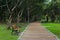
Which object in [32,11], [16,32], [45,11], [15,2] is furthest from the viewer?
[45,11]

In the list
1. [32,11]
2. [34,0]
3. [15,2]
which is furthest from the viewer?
[32,11]

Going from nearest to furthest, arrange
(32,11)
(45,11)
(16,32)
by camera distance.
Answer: (16,32)
(32,11)
(45,11)

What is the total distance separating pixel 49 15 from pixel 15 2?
47241mm

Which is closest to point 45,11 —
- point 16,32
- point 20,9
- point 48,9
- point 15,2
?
point 48,9

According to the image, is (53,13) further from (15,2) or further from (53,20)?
(15,2)

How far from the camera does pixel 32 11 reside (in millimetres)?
84250

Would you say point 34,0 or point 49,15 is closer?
point 34,0

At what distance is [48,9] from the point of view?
8756 cm

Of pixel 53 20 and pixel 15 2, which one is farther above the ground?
pixel 15 2

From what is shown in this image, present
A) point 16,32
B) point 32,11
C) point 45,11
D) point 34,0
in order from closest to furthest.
Result: point 16,32 < point 34,0 < point 32,11 < point 45,11

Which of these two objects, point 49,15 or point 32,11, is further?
point 49,15

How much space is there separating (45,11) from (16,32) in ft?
220

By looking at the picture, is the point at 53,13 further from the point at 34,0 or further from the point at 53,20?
the point at 34,0

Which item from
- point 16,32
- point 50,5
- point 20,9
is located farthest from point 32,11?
point 16,32
